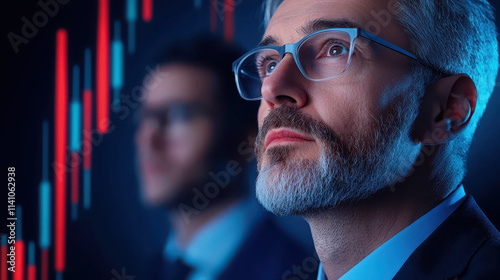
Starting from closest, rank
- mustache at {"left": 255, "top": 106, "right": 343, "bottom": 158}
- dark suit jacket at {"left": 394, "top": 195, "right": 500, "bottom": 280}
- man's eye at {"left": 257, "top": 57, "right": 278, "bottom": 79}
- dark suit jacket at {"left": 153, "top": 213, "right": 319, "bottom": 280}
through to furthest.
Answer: dark suit jacket at {"left": 394, "top": 195, "right": 500, "bottom": 280} → mustache at {"left": 255, "top": 106, "right": 343, "bottom": 158} → man's eye at {"left": 257, "top": 57, "right": 278, "bottom": 79} → dark suit jacket at {"left": 153, "top": 213, "right": 319, "bottom": 280}

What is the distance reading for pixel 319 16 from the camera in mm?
876

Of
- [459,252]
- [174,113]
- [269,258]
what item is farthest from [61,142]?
[459,252]

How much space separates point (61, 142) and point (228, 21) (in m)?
0.74

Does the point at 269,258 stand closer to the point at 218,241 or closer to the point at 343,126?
the point at 218,241

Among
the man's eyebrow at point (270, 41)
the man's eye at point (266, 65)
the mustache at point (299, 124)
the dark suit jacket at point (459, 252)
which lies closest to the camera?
the dark suit jacket at point (459, 252)

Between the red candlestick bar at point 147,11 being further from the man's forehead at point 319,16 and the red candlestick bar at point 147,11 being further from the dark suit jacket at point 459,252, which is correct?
the dark suit jacket at point 459,252

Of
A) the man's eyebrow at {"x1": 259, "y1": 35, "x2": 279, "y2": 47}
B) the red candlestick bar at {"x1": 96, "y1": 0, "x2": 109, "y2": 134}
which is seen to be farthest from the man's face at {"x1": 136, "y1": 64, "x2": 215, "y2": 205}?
the man's eyebrow at {"x1": 259, "y1": 35, "x2": 279, "y2": 47}

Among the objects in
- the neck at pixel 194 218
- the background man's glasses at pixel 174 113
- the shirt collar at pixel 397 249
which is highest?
the background man's glasses at pixel 174 113

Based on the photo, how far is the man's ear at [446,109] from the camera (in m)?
0.86

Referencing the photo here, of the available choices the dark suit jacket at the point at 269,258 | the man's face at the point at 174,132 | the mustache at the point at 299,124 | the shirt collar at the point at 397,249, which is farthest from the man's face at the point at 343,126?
the man's face at the point at 174,132

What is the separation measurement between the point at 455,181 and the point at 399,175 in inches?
5.9

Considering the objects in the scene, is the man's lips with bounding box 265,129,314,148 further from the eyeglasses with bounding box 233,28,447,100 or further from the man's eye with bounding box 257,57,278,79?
the man's eye with bounding box 257,57,278,79

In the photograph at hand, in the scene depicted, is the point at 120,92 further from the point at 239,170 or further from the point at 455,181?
the point at 455,181

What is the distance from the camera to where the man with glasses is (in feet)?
2.66
